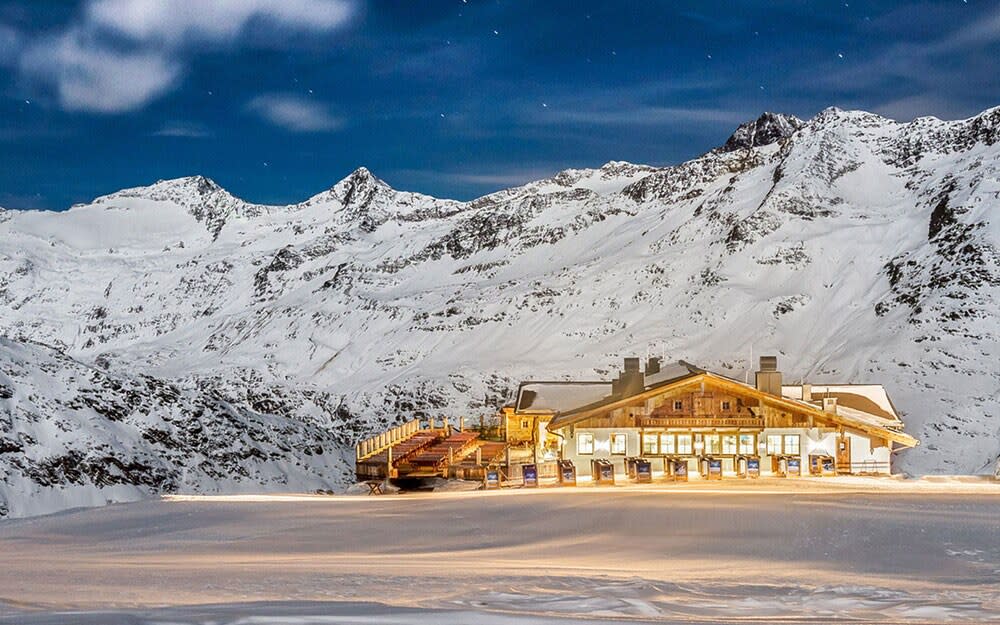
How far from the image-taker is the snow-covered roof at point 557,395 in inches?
1977

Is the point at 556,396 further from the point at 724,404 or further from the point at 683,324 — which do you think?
the point at 683,324

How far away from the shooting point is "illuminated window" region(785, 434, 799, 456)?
38938mm

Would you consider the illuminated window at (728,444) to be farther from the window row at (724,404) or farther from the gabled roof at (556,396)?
the gabled roof at (556,396)

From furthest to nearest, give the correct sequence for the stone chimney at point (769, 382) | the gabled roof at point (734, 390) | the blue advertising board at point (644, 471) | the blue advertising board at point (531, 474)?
1. the stone chimney at point (769, 382)
2. the gabled roof at point (734, 390)
3. the blue advertising board at point (644, 471)
4. the blue advertising board at point (531, 474)

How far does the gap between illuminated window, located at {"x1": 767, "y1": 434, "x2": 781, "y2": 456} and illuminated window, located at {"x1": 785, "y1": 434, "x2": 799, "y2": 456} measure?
0.27 m

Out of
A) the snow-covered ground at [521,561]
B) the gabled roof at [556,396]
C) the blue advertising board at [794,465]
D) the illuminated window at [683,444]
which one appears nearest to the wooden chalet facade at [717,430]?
the illuminated window at [683,444]

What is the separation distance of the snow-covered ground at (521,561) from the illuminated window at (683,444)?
47.1 ft

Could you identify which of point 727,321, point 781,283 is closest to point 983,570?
point 727,321

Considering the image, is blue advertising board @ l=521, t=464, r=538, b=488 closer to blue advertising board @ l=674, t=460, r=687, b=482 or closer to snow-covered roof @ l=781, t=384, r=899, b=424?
blue advertising board @ l=674, t=460, r=687, b=482

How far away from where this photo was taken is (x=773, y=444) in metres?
39.1

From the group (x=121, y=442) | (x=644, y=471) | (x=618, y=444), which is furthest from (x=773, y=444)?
(x=121, y=442)

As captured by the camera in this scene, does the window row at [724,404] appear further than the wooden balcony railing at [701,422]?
Yes

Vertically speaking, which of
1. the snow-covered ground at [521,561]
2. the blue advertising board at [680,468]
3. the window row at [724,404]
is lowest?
the snow-covered ground at [521,561]

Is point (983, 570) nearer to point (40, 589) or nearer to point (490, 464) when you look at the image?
point (40, 589)
